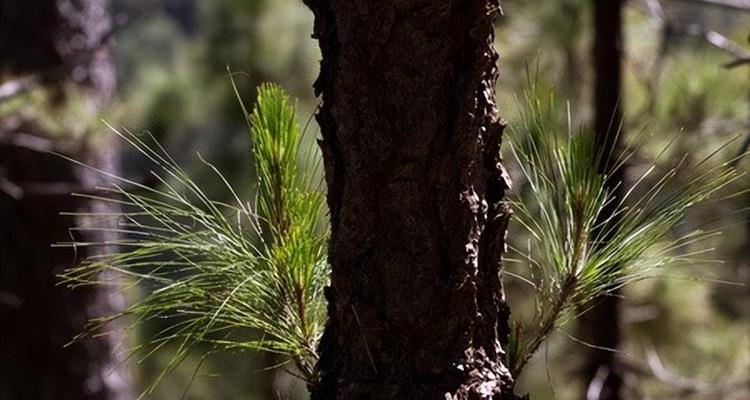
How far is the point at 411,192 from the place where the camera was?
819mm

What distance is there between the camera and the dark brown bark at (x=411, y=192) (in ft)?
2.68

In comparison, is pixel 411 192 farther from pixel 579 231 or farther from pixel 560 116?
pixel 560 116

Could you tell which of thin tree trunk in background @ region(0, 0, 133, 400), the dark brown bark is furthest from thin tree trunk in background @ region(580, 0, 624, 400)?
thin tree trunk in background @ region(0, 0, 133, 400)

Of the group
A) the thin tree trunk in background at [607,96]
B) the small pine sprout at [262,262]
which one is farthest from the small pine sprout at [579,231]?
the thin tree trunk in background at [607,96]

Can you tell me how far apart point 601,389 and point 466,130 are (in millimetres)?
1245

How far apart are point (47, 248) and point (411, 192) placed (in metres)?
2.54

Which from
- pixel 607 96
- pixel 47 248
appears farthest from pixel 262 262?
pixel 47 248

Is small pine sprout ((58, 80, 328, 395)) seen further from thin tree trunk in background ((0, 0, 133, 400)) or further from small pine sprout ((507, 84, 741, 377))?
thin tree trunk in background ((0, 0, 133, 400))

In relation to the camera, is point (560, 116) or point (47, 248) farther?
point (47, 248)

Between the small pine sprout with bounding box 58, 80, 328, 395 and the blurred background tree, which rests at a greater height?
the blurred background tree

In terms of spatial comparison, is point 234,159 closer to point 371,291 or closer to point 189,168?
point 189,168

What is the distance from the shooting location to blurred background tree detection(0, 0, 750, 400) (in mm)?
2295

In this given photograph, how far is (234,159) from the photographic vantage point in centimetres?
531

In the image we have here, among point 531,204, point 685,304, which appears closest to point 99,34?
point 531,204
